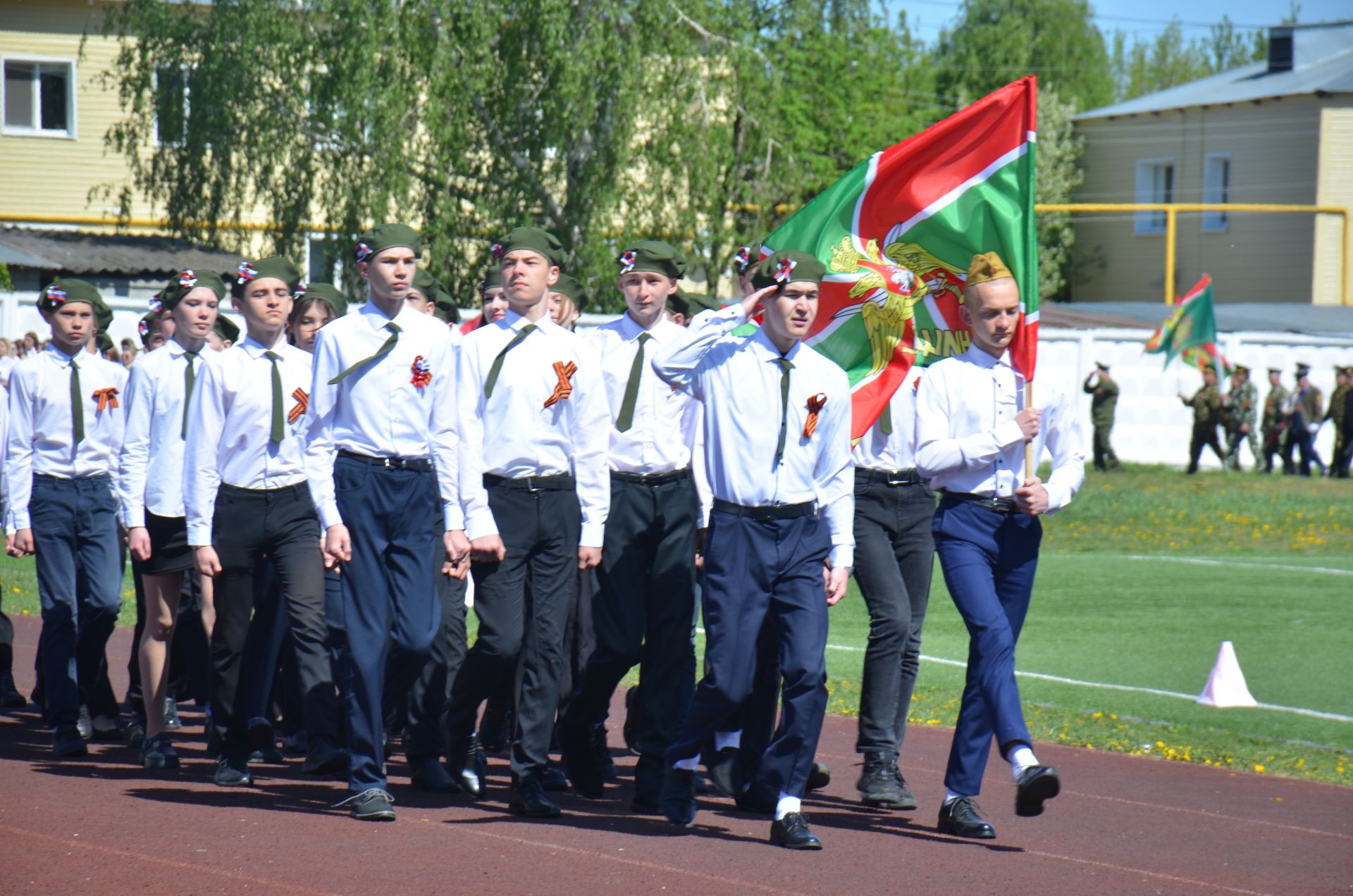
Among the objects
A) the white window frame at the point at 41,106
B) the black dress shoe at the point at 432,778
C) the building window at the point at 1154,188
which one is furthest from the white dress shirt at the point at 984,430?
the building window at the point at 1154,188

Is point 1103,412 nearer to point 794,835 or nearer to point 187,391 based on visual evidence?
point 187,391

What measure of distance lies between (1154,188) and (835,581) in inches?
1963

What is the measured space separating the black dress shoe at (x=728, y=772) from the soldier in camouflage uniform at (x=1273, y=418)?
2654 centimetres

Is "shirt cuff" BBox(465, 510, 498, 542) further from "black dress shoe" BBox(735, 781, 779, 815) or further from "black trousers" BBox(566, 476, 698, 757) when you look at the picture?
"black dress shoe" BBox(735, 781, 779, 815)

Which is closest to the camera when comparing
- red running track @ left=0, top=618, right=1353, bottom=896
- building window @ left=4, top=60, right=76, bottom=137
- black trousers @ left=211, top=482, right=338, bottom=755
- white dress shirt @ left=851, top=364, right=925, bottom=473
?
red running track @ left=0, top=618, right=1353, bottom=896

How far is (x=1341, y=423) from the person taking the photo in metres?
31.8

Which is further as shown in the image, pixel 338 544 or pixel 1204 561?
pixel 1204 561

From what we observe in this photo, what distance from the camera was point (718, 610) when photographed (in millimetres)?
6711

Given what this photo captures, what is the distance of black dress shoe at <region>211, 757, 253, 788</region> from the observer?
295 inches

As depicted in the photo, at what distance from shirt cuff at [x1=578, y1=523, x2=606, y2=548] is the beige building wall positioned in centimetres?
4392

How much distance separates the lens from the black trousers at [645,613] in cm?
729

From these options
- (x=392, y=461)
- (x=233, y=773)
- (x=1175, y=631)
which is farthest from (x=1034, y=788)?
(x=1175, y=631)

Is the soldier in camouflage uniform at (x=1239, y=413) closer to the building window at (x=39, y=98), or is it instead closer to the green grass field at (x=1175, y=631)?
the green grass field at (x=1175, y=631)

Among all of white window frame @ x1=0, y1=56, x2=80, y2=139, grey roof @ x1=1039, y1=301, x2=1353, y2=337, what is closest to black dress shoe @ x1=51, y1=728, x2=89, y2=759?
grey roof @ x1=1039, y1=301, x2=1353, y2=337
